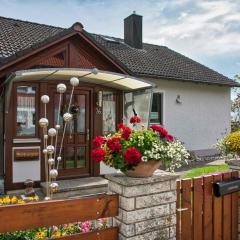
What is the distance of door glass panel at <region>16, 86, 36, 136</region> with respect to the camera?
26.0 ft

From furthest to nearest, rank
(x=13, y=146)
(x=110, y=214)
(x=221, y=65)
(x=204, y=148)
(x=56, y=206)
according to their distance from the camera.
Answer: (x=221, y=65)
(x=204, y=148)
(x=13, y=146)
(x=110, y=214)
(x=56, y=206)

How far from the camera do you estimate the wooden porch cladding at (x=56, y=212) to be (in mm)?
2703

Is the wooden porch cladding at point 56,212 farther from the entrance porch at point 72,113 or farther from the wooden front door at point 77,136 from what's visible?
the wooden front door at point 77,136

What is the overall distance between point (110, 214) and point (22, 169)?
5.25 m

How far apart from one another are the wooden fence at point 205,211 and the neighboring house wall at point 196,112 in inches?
377

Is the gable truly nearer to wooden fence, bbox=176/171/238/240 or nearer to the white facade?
the white facade

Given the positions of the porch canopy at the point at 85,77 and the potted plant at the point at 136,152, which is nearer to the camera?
the potted plant at the point at 136,152

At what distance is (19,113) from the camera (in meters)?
7.93

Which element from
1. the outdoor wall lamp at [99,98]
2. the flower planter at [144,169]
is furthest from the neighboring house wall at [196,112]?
the flower planter at [144,169]

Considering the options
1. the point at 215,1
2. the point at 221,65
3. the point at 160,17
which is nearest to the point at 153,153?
the point at 215,1

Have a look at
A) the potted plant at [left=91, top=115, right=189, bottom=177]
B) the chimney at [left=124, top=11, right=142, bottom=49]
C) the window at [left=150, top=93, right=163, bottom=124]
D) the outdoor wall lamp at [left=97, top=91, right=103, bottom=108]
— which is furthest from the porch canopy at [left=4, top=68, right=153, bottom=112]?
the chimney at [left=124, top=11, right=142, bottom=49]

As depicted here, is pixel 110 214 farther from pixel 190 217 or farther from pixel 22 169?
pixel 22 169

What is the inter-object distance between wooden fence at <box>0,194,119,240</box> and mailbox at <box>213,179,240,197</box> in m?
1.44

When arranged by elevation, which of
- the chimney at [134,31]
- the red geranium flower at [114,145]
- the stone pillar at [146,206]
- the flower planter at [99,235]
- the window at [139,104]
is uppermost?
the chimney at [134,31]
